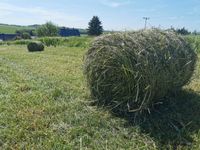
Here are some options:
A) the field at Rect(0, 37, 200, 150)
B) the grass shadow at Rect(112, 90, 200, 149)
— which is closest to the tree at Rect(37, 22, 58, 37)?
the field at Rect(0, 37, 200, 150)

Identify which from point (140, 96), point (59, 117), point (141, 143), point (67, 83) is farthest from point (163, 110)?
point (67, 83)

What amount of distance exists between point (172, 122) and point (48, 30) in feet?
250

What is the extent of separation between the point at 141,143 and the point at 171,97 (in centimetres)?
221

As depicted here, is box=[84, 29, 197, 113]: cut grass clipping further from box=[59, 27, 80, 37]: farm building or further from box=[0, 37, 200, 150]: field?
box=[59, 27, 80, 37]: farm building

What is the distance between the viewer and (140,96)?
5359 millimetres

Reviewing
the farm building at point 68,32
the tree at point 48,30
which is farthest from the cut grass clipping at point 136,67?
the tree at point 48,30

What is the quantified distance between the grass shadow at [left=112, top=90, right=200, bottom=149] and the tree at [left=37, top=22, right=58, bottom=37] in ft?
244

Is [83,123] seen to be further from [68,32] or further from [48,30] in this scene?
[68,32]

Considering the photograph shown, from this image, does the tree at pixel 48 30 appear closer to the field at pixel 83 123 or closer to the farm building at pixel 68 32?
the farm building at pixel 68 32

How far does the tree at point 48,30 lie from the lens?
78.7 meters

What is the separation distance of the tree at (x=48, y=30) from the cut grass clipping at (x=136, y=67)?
243 feet

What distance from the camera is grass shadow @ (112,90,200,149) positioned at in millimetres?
4469

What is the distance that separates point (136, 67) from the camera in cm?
518

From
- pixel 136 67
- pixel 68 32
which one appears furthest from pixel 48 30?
pixel 136 67
